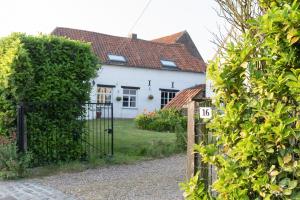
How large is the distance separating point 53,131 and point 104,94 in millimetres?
18769

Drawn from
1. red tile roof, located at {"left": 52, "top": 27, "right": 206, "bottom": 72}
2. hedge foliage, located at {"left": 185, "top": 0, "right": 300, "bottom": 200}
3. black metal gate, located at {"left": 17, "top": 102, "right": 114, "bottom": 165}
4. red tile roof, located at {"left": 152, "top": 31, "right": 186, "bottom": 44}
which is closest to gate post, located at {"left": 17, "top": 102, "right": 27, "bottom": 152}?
black metal gate, located at {"left": 17, "top": 102, "right": 114, "bottom": 165}

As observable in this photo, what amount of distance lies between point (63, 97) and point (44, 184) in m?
2.68

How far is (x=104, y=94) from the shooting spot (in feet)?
93.6

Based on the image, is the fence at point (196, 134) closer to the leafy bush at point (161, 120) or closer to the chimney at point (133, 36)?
the leafy bush at point (161, 120)

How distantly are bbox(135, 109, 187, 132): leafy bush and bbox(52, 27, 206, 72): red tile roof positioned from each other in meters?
9.07

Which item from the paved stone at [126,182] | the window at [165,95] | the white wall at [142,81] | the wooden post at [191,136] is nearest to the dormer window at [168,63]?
the white wall at [142,81]

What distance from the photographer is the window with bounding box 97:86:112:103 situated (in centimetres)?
2822

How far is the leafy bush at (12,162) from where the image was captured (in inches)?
340

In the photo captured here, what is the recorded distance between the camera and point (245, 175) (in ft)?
9.25

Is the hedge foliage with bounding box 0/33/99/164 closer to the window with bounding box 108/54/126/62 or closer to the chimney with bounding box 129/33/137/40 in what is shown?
the window with bounding box 108/54/126/62

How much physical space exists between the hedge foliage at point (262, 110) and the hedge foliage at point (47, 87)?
279 inches

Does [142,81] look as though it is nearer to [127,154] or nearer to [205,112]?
[127,154]

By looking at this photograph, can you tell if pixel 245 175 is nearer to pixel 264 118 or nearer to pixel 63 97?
pixel 264 118

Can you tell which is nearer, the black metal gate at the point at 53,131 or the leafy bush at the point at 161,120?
the black metal gate at the point at 53,131
